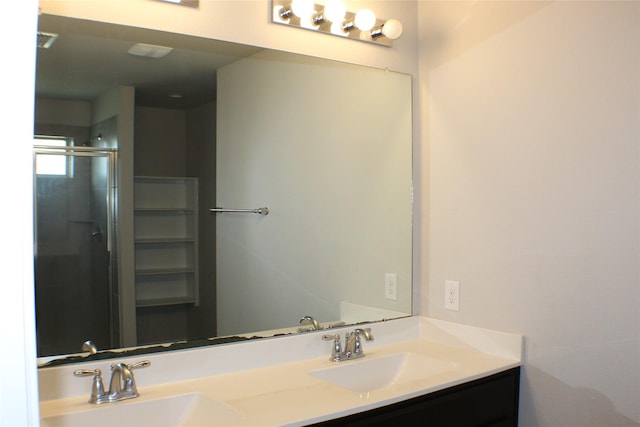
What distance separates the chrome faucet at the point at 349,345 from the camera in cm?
192

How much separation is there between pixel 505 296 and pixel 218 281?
99cm

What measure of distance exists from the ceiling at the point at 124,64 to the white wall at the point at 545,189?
2.73ft

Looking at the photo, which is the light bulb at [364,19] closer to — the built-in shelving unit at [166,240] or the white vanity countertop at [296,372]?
the built-in shelving unit at [166,240]

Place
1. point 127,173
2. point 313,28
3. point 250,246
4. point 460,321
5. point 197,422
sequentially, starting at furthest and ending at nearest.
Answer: point 460,321 → point 313,28 → point 250,246 → point 127,173 → point 197,422

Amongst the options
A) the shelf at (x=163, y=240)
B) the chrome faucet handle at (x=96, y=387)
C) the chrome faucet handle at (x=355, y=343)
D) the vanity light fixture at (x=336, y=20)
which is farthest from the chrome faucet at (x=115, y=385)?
the vanity light fixture at (x=336, y=20)

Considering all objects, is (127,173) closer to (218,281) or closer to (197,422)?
(218,281)

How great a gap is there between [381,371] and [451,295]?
0.43 m

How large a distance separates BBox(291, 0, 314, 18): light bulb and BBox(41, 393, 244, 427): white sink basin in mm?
1250

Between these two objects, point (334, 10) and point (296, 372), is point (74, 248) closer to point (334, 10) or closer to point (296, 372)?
point (296, 372)

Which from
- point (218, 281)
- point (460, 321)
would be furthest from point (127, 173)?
point (460, 321)

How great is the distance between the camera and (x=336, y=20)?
6.44 feet

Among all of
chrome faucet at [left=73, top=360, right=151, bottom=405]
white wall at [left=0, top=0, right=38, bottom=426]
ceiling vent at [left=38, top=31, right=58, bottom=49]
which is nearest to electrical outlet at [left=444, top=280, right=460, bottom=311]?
chrome faucet at [left=73, top=360, right=151, bottom=405]

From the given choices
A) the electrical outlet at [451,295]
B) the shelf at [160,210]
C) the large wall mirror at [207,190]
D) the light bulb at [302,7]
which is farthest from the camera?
the electrical outlet at [451,295]

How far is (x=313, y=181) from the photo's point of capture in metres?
2.05
